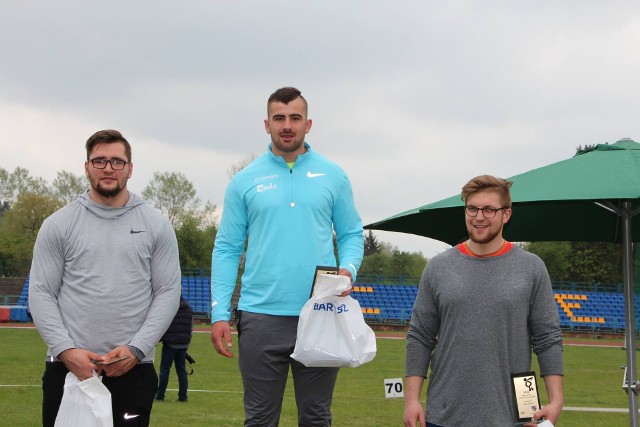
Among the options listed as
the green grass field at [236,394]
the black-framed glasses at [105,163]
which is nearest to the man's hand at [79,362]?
the black-framed glasses at [105,163]

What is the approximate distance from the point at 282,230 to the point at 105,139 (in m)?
0.96

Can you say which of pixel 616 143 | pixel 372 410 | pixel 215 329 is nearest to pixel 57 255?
pixel 215 329

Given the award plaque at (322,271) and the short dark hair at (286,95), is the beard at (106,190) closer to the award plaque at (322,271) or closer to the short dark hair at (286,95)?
the short dark hair at (286,95)

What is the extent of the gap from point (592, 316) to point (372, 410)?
34.9 meters

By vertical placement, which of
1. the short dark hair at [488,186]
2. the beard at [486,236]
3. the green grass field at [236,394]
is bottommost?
the green grass field at [236,394]

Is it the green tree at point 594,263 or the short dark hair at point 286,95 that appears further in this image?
the green tree at point 594,263

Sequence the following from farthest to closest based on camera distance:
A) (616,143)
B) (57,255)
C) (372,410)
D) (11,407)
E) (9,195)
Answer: (9,195)
(372,410)
(11,407)
(616,143)
(57,255)

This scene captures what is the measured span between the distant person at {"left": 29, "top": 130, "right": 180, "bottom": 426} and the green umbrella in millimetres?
2504

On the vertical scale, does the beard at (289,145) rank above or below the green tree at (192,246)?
below

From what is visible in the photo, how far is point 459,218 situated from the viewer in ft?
26.1

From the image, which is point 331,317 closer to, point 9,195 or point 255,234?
point 255,234

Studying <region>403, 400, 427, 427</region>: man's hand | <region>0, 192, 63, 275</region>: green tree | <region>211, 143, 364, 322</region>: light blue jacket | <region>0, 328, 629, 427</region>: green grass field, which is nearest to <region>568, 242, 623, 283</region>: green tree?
<region>0, 328, 629, 427</region>: green grass field

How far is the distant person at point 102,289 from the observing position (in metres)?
4.34

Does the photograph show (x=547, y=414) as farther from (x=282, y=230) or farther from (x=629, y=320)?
(x=629, y=320)
